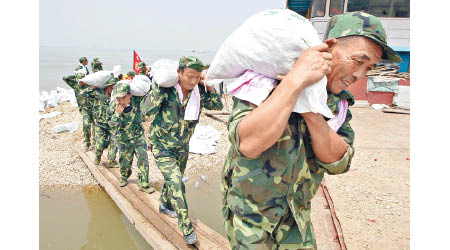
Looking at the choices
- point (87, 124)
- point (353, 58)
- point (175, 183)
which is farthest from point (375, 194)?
point (87, 124)

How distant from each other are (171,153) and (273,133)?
2220mm

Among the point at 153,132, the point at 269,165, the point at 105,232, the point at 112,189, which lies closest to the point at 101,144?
the point at 112,189

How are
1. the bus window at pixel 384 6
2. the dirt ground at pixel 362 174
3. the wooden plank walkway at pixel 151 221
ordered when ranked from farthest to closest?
the bus window at pixel 384 6
the dirt ground at pixel 362 174
the wooden plank walkway at pixel 151 221

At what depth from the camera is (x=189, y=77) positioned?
2.90 meters

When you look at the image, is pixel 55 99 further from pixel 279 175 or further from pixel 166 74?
pixel 279 175

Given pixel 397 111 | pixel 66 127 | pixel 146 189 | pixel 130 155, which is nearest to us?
pixel 146 189

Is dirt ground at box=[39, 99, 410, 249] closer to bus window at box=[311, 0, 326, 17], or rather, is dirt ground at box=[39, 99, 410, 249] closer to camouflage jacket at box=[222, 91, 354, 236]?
camouflage jacket at box=[222, 91, 354, 236]

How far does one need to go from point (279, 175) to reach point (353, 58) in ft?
1.99

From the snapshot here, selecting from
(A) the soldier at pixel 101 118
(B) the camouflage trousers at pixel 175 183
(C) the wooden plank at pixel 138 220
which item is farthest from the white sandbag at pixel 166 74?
(A) the soldier at pixel 101 118

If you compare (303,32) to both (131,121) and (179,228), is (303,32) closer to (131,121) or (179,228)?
(179,228)

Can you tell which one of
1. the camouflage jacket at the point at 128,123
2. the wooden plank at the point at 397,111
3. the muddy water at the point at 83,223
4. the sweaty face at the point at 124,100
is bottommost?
the muddy water at the point at 83,223

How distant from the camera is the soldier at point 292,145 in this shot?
1.06 meters

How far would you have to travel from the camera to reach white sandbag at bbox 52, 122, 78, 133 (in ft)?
23.3

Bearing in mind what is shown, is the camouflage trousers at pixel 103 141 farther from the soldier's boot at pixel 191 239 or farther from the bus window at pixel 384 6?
the bus window at pixel 384 6
